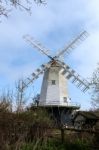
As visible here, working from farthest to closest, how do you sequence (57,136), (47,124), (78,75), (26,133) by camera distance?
1. (78,75)
2. (57,136)
3. (47,124)
4. (26,133)

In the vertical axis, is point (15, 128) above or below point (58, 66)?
below

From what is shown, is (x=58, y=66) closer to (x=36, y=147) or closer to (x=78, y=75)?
(x=78, y=75)

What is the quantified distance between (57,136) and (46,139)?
Result: 7.20 feet

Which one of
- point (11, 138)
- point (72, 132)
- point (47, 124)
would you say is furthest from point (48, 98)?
point (11, 138)

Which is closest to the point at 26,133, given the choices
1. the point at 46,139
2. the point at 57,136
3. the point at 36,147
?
the point at 36,147

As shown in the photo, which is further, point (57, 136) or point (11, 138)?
point (57, 136)

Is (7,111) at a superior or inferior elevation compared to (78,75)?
Answer: inferior

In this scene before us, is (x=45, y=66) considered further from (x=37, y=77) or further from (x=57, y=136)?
(x=57, y=136)

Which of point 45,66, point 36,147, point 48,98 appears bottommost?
point 36,147

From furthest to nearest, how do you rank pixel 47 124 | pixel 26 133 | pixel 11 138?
pixel 47 124 → pixel 26 133 → pixel 11 138

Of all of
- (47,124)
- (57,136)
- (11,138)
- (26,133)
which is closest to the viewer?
(11,138)

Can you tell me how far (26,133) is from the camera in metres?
17.6

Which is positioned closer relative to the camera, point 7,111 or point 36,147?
point 7,111

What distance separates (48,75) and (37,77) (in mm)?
1753
